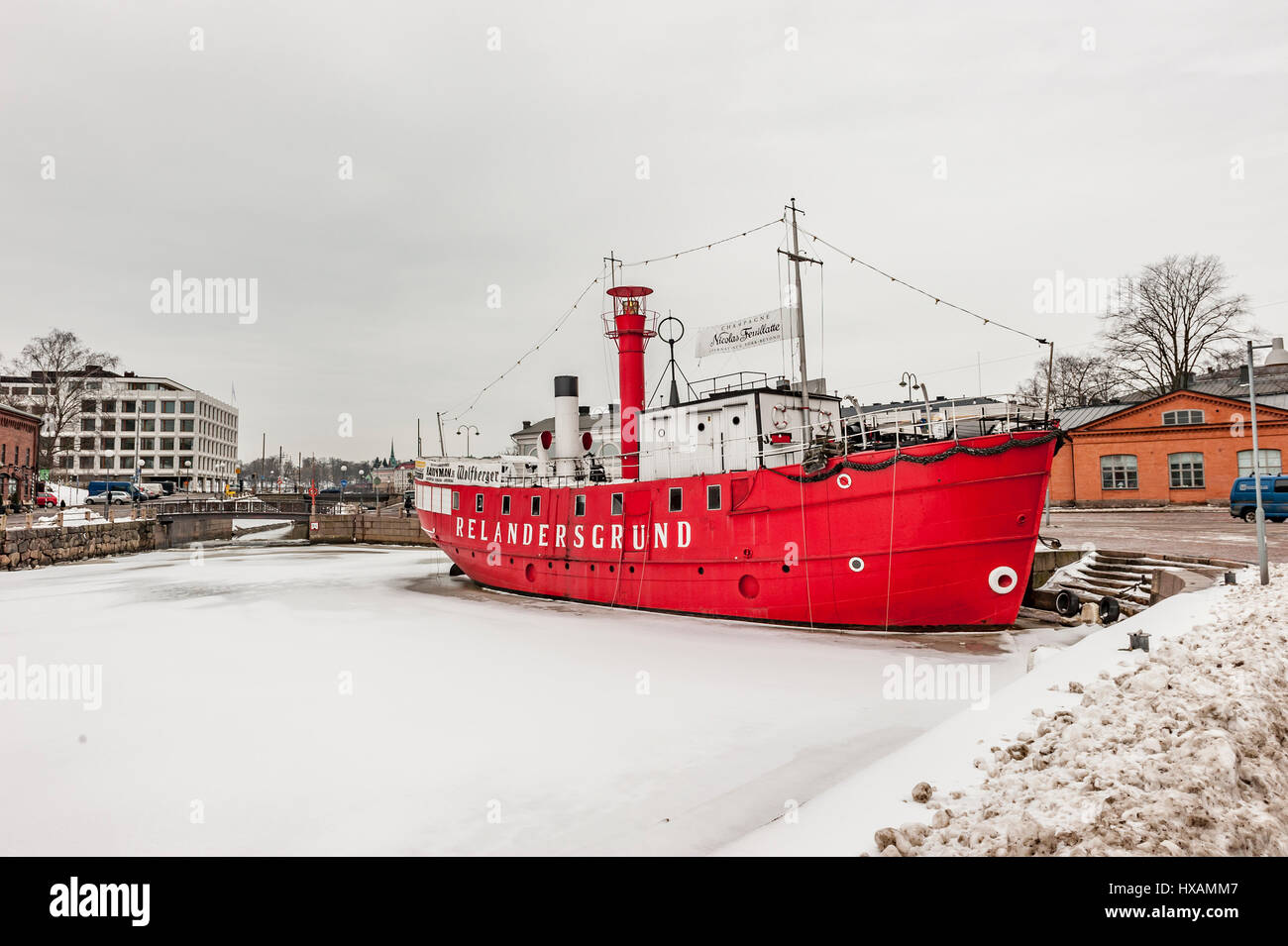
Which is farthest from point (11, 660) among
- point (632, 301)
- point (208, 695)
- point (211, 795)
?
point (632, 301)

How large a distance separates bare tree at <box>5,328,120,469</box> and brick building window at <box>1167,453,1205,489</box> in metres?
75.3

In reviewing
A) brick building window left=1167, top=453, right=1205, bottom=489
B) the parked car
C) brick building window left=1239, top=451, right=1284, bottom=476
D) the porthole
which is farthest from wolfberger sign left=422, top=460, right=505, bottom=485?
the parked car

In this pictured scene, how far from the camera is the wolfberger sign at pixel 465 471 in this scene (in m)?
21.3

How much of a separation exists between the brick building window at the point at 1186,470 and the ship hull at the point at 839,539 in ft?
86.6

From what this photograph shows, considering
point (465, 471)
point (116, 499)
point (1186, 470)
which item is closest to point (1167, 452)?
point (1186, 470)

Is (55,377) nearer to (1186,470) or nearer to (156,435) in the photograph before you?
(156,435)

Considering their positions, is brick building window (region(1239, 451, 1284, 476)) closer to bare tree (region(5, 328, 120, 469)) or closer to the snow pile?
the snow pile

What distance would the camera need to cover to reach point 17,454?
47375 mm

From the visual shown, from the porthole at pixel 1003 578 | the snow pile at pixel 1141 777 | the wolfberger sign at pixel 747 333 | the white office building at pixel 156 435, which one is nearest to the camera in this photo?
the snow pile at pixel 1141 777

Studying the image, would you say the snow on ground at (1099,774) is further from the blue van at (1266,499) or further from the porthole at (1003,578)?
the blue van at (1266,499)

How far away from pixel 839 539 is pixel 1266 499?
19.3 meters

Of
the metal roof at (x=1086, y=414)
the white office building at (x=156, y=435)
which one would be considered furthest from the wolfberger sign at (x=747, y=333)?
the white office building at (x=156, y=435)

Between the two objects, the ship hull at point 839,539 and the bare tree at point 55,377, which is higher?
the bare tree at point 55,377

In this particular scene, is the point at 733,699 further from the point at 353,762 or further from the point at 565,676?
the point at 353,762
